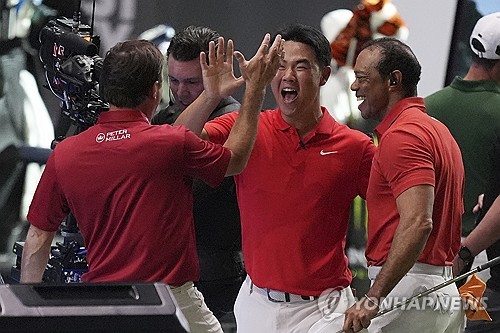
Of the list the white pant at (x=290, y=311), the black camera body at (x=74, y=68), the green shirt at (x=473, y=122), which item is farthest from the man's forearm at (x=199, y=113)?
the green shirt at (x=473, y=122)

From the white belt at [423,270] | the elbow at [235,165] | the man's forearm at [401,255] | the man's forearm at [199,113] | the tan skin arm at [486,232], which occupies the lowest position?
the tan skin arm at [486,232]

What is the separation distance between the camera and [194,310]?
3.22m

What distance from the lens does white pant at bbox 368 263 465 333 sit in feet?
10.7

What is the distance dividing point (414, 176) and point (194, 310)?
2.38 ft

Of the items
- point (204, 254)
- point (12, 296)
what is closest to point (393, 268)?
point (204, 254)

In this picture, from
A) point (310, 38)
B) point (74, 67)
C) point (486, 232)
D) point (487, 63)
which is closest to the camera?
point (310, 38)

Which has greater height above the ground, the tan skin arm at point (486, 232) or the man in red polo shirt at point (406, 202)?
the man in red polo shirt at point (406, 202)

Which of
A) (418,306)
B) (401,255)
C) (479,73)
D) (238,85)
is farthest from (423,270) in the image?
(479,73)

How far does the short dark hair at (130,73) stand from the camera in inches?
117

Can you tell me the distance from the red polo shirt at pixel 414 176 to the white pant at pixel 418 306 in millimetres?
42

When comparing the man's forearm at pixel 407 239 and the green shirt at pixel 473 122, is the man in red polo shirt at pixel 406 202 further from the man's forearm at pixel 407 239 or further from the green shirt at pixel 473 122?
the green shirt at pixel 473 122

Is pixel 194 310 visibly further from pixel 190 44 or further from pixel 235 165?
pixel 190 44

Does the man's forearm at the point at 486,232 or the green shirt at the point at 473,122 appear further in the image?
the green shirt at the point at 473,122

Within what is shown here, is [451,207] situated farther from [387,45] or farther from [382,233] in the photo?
[387,45]
